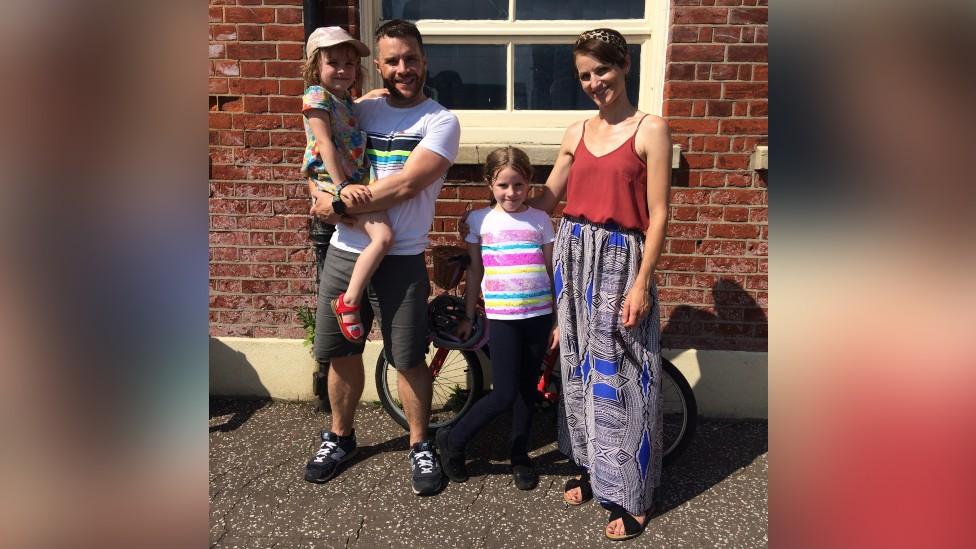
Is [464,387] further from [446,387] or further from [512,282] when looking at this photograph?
[512,282]

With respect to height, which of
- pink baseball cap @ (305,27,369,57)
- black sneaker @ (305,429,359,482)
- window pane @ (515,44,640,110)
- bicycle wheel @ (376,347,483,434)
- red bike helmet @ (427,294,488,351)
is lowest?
black sneaker @ (305,429,359,482)

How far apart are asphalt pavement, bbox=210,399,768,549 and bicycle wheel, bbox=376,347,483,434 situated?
17 cm

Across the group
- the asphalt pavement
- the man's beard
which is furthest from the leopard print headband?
the asphalt pavement

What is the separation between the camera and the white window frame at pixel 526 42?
3705mm

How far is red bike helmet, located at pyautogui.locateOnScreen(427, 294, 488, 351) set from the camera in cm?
334

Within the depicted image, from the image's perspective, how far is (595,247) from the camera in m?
2.69

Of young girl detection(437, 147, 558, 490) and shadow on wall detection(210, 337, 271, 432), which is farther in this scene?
shadow on wall detection(210, 337, 271, 432)

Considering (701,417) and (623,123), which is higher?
(623,123)

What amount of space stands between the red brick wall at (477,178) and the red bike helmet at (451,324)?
644 mm

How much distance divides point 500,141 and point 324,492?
220 centimetres

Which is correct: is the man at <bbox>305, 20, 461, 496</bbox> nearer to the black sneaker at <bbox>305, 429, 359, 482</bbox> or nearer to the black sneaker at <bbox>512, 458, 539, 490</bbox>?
the black sneaker at <bbox>305, 429, 359, 482</bbox>
